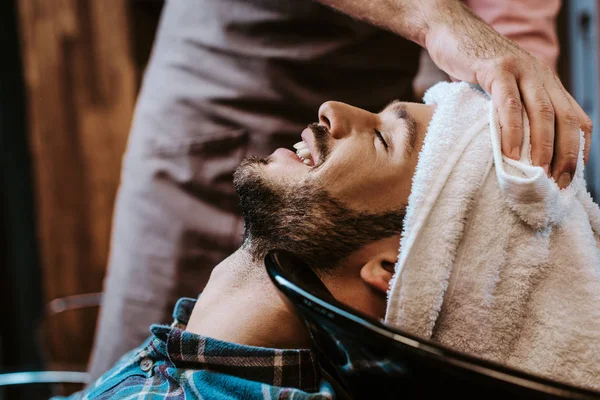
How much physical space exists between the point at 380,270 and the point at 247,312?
0.64 ft

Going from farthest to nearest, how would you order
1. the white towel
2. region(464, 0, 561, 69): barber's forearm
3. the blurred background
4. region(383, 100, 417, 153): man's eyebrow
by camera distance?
the blurred background < region(464, 0, 561, 69): barber's forearm < region(383, 100, 417, 153): man's eyebrow < the white towel

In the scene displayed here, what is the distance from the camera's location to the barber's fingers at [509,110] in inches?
30.5

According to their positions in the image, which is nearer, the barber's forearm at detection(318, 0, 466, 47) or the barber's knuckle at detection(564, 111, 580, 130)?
the barber's knuckle at detection(564, 111, 580, 130)

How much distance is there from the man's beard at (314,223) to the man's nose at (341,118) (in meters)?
0.09

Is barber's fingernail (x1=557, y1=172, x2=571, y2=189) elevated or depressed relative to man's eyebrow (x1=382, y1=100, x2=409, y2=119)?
depressed

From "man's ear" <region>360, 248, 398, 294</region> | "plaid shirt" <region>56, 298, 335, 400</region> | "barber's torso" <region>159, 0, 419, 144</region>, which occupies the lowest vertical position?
"plaid shirt" <region>56, 298, 335, 400</region>

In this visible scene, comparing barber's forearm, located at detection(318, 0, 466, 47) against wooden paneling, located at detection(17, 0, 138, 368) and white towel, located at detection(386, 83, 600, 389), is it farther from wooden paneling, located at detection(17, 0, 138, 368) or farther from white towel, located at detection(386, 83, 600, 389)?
wooden paneling, located at detection(17, 0, 138, 368)

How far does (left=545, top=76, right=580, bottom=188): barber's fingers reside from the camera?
785mm

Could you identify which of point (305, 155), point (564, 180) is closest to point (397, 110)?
point (305, 155)

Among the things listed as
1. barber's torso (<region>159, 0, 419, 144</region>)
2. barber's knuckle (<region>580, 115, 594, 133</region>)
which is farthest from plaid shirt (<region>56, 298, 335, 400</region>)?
barber's torso (<region>159, 0, 419, 144</region>)

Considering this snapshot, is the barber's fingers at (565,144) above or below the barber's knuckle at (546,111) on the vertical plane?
below

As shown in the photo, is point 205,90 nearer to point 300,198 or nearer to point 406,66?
point 406,66

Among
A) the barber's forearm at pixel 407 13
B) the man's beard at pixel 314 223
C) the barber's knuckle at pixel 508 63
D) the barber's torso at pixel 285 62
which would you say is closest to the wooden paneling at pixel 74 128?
the barber's torso at pixel 285 62

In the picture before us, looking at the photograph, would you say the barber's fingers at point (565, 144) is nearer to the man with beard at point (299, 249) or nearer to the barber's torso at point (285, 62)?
the man with beard at point (299, 249)
